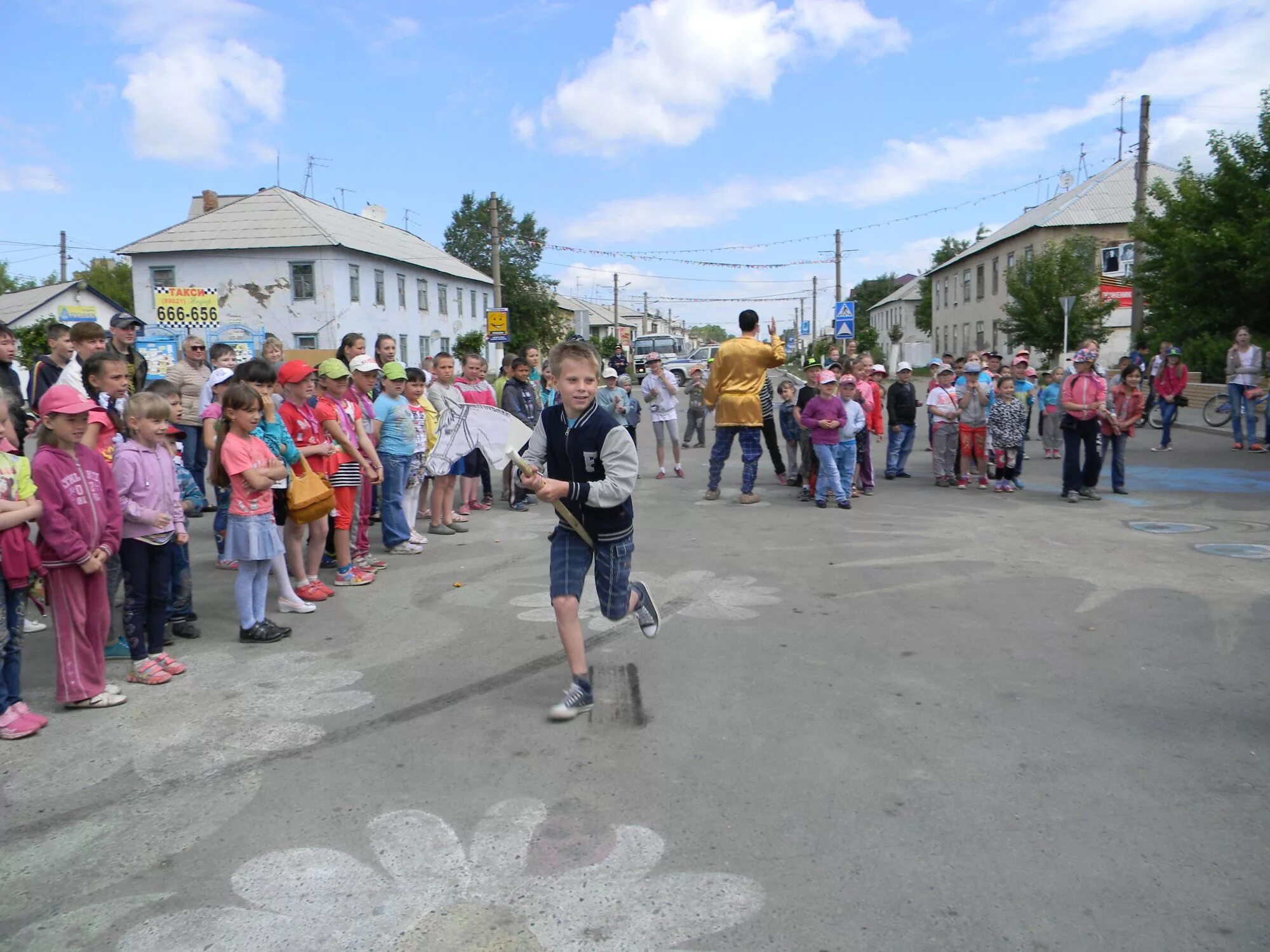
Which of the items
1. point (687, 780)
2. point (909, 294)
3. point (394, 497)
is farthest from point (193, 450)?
point (909, 294)

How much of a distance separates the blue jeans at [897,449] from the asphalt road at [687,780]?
257 inches

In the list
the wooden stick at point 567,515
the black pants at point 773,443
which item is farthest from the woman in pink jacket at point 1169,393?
the wooden stick at point 567,515

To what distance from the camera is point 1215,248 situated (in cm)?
2256

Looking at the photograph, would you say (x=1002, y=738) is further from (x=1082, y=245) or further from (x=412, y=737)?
(x=1082, y=245)

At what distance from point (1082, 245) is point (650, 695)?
140 ft

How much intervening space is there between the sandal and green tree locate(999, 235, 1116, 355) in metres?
38.4

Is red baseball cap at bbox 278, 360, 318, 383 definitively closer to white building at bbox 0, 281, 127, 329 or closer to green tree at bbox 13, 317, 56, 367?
green tree at bbox 13, 317, 56, 367

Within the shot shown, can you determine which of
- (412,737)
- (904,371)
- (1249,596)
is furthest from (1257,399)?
(412,737)

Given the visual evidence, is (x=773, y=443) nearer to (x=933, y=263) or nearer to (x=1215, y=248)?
(x=1215, y=248)

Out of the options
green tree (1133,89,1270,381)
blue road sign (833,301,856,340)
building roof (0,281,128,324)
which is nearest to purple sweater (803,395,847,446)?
green tree (1133,89,1270,381)

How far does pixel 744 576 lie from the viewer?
294 inches

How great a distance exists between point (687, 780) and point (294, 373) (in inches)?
175

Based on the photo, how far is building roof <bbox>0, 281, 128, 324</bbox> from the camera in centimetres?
5050

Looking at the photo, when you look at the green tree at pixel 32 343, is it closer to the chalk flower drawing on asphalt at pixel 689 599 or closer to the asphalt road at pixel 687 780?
the chalk flower drawing on asphalt at pixel 689 599
